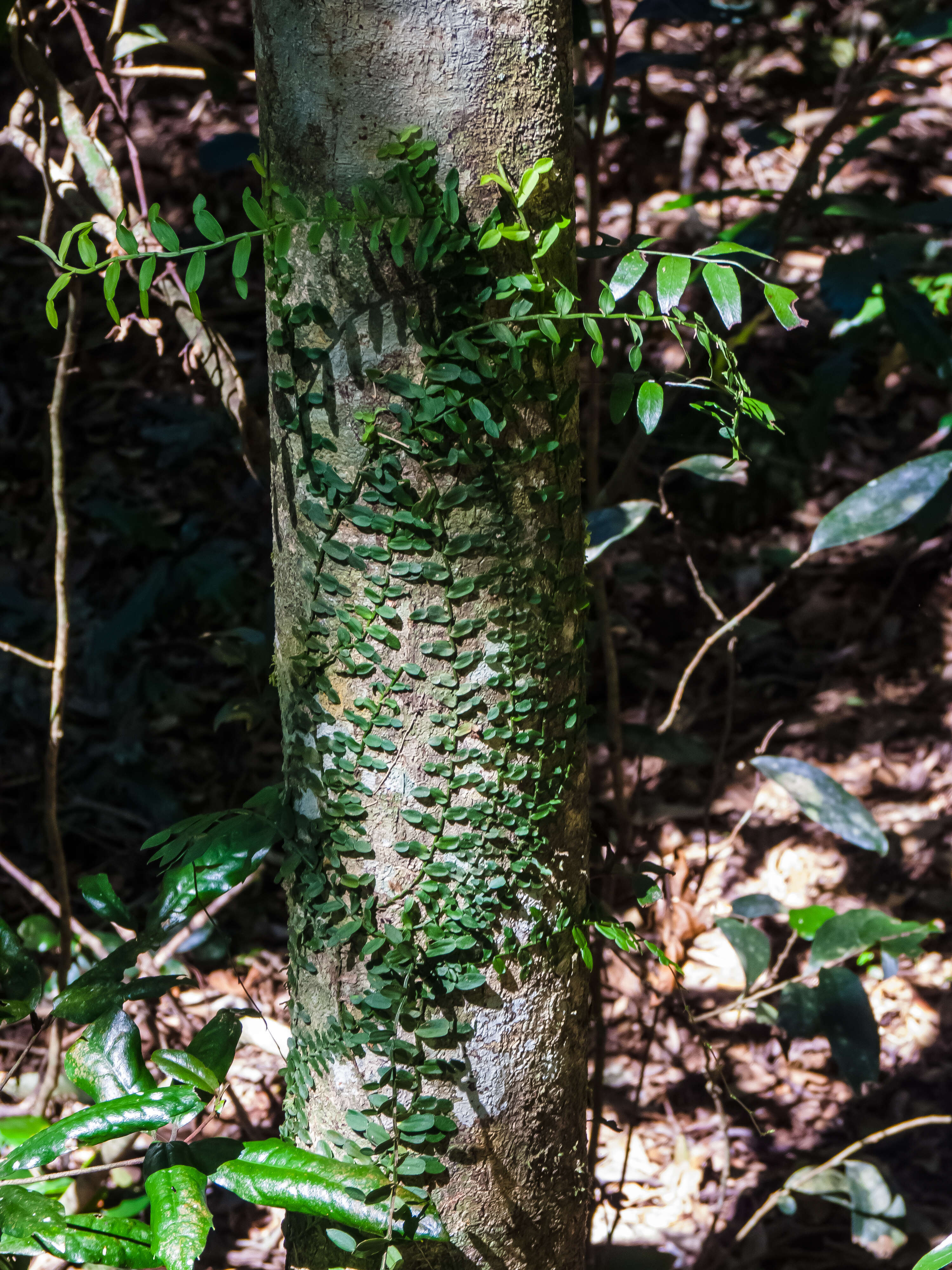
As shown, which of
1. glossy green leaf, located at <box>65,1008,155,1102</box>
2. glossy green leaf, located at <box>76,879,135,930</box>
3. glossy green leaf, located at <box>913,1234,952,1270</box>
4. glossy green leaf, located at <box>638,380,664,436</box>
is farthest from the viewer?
glossy green leaf, located at <box>76,879,135,930</box>

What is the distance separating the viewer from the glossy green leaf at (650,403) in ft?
2.81

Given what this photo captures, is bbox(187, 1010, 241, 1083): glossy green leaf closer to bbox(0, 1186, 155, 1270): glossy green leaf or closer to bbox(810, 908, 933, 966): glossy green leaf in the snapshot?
bbox(0, 1186, 155, 1270): glossy green leaf

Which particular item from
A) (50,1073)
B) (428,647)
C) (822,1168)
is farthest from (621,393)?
(50,1073)

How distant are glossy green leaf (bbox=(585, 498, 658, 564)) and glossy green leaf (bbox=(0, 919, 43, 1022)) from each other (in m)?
0.91

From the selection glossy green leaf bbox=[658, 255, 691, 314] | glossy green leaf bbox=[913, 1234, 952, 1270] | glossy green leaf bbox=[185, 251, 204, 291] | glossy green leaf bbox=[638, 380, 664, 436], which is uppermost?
glossy green leaf bbox=[658, 255, 691, 314]

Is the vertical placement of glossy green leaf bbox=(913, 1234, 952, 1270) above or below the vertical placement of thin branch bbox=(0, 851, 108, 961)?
above

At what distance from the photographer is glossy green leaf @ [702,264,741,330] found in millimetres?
807

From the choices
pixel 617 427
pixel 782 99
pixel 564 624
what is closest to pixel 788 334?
pixel 617 427

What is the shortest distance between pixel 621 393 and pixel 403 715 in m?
0.35

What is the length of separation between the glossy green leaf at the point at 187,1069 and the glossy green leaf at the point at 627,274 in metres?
→ 0.80

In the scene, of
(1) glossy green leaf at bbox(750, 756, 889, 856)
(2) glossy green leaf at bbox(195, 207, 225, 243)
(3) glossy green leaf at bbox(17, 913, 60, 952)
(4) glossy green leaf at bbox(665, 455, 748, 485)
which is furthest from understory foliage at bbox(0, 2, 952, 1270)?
(3) glossy green leaf at bbox(17, 913, 60, 952)

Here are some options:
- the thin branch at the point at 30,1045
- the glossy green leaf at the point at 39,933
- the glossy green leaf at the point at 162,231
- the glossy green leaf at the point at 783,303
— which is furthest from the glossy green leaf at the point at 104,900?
the glossy green leaf at the point at 39,933

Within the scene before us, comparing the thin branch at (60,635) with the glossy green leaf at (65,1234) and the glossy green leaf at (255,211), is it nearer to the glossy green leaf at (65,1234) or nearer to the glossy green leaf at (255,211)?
the glossy green leaf at (255,211)

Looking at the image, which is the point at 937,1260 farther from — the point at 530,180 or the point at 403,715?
the point at 530,180
